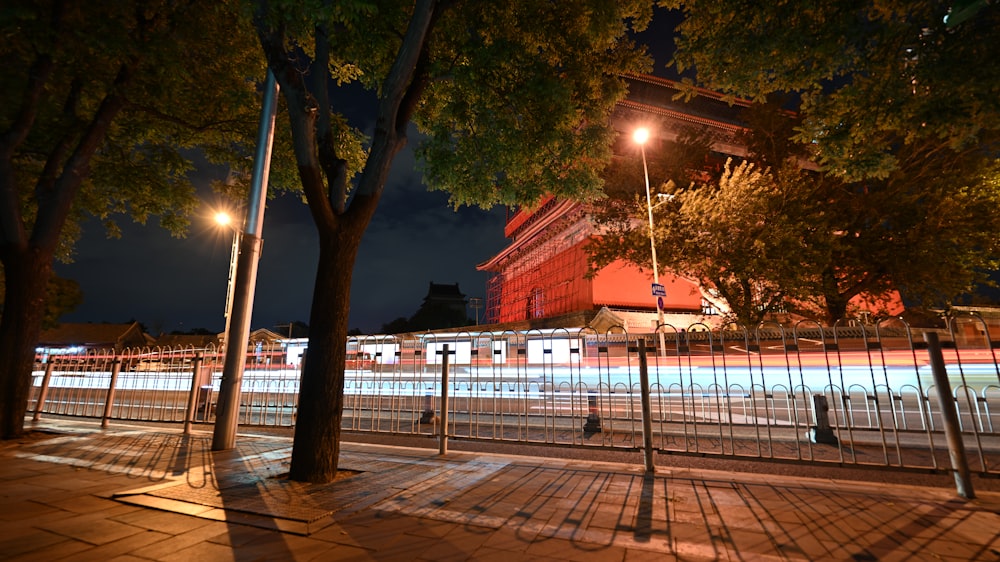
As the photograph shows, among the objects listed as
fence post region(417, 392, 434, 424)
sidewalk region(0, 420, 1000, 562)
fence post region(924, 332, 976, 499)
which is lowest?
sidewalk region(0, 420, 1000, 562)

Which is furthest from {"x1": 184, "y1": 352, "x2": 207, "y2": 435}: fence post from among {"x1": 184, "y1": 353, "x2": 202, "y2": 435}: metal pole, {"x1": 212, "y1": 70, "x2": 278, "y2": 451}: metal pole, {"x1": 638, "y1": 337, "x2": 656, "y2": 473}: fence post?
{"x1": 638, "y1": 337, "x2": 656, "y2": 473}: fence post

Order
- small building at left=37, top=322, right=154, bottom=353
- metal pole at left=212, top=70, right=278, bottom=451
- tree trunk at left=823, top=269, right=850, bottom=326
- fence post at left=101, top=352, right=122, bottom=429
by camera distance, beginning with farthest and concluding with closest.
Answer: small building at left=37, top=322, right=154, bottom=353 < tree trunk at left=823, top=269, right=850, bottom=326 < fence post at left=101, top=352, right=122, bottom=429 < metal pole at left=212, top=70, right=278, bottom=451

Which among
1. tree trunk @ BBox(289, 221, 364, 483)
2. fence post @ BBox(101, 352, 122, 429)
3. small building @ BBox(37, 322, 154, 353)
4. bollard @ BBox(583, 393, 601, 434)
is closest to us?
tree trunk @ BBox(289, 221, 364, 483)

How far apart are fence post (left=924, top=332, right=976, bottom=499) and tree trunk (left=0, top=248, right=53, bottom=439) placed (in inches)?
475

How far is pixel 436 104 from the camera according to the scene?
7.62m

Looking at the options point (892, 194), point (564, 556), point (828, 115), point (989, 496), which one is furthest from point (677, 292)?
point (564, 556)

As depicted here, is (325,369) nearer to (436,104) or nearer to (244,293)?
(244,293)

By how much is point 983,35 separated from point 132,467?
443 inches

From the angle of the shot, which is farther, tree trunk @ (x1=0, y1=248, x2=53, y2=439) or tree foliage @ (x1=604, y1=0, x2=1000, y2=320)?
tree trunk @ (x1=0, y1=248, x2=53, y2=439)

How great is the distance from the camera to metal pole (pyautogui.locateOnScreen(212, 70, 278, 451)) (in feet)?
20.5

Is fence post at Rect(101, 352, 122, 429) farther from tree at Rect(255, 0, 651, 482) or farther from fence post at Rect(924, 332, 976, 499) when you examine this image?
fence post at Rect(924, 332, 976, 499)

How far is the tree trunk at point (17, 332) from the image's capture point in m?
7.03

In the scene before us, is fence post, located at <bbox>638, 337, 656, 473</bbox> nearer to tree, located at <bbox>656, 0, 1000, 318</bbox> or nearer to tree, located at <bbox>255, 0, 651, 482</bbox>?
tree, located at <bbox>255, 0, 651, 482</bbox>

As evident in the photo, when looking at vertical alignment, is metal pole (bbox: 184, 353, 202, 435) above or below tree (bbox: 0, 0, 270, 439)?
below
